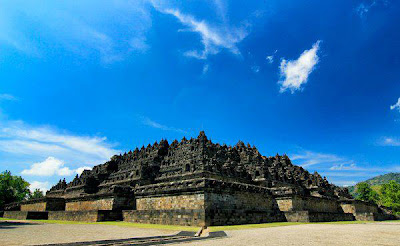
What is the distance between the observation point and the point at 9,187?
47000 mm

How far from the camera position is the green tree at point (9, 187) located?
150ft

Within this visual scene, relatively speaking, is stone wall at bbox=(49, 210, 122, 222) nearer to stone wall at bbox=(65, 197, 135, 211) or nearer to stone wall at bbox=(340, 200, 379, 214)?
stone wall at bbox=(65, 197, 135, 211)

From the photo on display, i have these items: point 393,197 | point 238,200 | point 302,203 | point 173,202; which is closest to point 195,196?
point 173,202

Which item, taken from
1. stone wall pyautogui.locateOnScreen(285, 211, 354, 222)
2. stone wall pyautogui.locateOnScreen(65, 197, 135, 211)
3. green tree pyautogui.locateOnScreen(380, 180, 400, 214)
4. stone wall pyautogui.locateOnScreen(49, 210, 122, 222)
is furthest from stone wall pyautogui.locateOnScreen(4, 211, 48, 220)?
green tree pyautogui.locateOnScreen(380, 180, 400, 214)

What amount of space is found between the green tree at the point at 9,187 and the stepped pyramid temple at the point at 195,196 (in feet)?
16.4

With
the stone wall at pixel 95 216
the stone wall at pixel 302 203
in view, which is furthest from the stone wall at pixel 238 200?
the stone wall at pixel 95 216

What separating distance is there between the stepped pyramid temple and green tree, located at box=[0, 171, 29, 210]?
16.4 ft

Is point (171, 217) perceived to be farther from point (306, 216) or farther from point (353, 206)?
point (353, 206)

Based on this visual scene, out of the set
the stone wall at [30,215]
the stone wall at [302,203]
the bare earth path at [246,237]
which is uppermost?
the stone wall at [302,203]

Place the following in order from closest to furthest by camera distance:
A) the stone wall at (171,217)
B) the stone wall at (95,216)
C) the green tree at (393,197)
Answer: the stone wall at (171,217) < the stone wall at (95,216) < the green tree at (393,197)

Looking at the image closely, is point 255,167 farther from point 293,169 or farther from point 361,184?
point 361,184

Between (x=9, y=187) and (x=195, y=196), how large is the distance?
47.9m

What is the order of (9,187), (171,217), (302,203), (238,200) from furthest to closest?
(9,187) < (302,203) < (238,200) < (171,217)

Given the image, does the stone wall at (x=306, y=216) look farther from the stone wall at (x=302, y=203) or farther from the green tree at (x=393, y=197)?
the green tree at (x=393, y=197)
